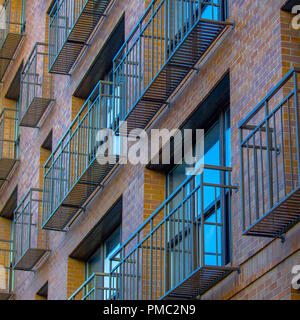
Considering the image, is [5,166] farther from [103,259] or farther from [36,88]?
[103,259]

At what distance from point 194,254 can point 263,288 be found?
1.49 m

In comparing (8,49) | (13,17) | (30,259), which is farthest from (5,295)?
(13,17)

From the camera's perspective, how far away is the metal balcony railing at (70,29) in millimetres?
20703

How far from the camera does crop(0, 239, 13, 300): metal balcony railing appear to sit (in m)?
25.7

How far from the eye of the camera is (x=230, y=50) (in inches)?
550

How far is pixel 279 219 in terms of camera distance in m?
11.3

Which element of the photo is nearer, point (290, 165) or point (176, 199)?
point (290, 165)

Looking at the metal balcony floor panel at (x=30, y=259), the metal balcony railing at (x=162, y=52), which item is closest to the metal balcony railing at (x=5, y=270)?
the metal balcony floor panel at (x=30, y=259)

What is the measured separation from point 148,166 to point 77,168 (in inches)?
117

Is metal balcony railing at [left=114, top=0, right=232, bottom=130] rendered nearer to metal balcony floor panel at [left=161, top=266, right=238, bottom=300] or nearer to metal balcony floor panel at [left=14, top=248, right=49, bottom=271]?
metal balcony floor panel at [left=161, top=266, right=238, bottom=300]

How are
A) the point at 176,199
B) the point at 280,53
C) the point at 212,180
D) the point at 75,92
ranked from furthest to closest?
the point at 75,92, the point at 176,199, the point at 212,180, the point at 280,53

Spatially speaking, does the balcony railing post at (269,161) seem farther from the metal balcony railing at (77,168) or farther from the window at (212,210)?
the metal balcony railing at (77,168)

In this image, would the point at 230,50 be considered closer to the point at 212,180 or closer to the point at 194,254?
the point at 212,180
